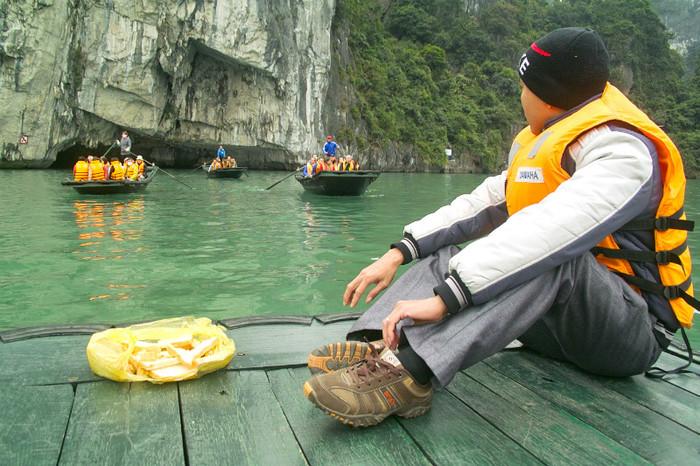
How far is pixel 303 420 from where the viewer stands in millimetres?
1248

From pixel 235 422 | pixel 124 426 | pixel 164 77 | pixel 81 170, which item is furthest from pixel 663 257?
pixel 164 77

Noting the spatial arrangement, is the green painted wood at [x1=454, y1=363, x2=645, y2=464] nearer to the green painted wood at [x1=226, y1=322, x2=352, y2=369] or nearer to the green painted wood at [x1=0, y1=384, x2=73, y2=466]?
the green painted wood at [x1=226, y1=322, x2=352, y2=369]

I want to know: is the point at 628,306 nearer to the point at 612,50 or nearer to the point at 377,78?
the point at 377,78

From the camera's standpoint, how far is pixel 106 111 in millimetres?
20422

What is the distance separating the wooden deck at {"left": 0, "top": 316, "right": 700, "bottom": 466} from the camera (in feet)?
3.62

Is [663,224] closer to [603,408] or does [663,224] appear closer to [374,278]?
[603,408]

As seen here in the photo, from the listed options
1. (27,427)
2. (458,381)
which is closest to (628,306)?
(458,381)

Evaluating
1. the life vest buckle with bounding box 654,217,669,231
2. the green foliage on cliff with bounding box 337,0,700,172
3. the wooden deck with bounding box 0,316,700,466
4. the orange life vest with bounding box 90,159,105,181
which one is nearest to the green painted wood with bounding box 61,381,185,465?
the wooden deck with bounding box 0,316,700,466

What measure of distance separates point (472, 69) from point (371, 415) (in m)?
47.5

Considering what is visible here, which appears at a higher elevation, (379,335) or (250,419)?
(379,335)

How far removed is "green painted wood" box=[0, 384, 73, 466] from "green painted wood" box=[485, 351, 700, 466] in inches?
46.4

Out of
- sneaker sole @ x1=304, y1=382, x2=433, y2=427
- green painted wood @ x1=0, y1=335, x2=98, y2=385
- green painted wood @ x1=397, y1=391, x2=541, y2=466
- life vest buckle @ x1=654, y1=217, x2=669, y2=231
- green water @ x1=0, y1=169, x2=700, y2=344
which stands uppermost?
life vest buckle @ x1=654, y1=217, x2=669, y2=231

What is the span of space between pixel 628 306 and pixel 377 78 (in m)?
34.5

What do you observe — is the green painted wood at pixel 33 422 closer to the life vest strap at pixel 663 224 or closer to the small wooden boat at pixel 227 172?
the life vest strap at pixel 663 224
